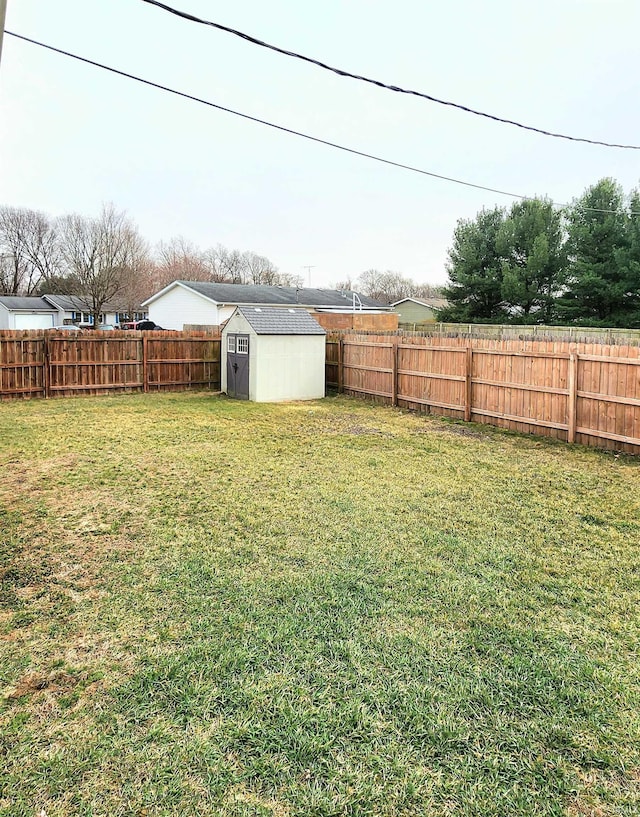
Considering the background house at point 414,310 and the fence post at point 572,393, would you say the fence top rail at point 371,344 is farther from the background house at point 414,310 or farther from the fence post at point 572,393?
the background house at point 414,310

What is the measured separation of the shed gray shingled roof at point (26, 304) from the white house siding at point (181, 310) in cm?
1293

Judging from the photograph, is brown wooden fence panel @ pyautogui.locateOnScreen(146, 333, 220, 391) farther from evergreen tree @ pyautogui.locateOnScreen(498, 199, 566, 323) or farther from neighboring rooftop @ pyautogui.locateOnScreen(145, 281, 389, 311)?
evergreen tree @ pyautogui.locateOnScreen(498, 199, 566, 323)

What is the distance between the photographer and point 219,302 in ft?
77.2

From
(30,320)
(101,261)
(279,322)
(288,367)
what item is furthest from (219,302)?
(30,320)

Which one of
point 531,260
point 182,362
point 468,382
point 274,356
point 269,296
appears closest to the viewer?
point 468,382

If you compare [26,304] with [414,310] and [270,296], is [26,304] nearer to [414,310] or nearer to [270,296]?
[270,296]

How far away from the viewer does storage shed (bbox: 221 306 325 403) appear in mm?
11539

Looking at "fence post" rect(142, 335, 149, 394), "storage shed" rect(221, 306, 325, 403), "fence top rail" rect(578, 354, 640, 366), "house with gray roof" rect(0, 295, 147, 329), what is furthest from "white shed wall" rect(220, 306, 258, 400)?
"house with gray roof" rect(0, 295, 147, 329)

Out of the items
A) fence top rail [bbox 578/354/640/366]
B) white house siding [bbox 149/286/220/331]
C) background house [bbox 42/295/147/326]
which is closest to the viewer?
fence top rail [bbox 578/354/640/366]

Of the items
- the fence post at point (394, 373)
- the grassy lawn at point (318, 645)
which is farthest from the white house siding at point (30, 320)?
the grassy lawn at point (318, 645)

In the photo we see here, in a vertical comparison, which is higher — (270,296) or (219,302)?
(270,296)

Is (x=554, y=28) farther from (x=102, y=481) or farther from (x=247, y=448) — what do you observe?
(x=102, y=481)

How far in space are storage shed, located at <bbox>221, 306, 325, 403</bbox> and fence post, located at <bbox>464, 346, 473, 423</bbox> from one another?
4024 mm

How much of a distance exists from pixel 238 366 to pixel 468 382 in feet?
18.0
